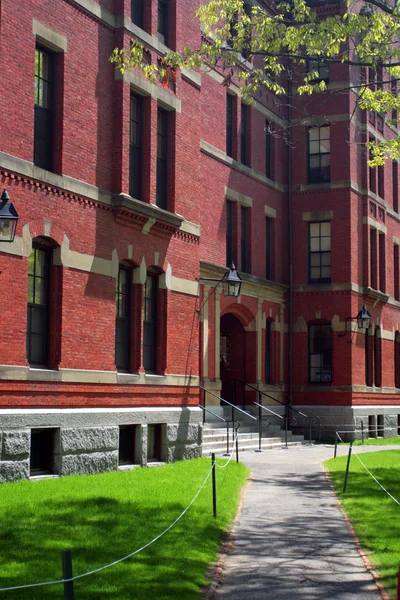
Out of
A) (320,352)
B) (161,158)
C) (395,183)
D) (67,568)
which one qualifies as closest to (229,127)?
(161,158)

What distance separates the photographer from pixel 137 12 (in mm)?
19625

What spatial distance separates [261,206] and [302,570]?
2069cm

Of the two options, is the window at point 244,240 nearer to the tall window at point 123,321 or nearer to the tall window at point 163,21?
the tall window at point 163,21

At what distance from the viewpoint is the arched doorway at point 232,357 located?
28.6m

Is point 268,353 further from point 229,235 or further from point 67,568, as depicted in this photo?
point 67,568

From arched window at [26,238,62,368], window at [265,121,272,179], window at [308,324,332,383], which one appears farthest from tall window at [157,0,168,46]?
window at [308,324,332,383]

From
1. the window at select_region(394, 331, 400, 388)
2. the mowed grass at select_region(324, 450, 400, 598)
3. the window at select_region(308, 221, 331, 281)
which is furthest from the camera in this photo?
the window at select_region(394, 331, 400, 388)

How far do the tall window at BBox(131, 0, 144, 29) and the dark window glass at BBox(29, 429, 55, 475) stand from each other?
9364 millimetres

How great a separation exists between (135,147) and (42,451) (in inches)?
280

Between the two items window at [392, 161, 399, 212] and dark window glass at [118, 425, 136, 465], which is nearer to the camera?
dark window glass at [118, 425, 136, 465]

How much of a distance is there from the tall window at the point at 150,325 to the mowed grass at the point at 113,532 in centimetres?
416

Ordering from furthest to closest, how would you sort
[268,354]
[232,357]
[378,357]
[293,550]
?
[378,357], [268,354], [232,357], [293,550]

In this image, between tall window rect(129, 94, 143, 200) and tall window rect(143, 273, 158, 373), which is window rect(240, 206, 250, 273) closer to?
tall window rect(143, 273, 158, 373)

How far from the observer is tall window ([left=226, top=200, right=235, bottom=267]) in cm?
2727
